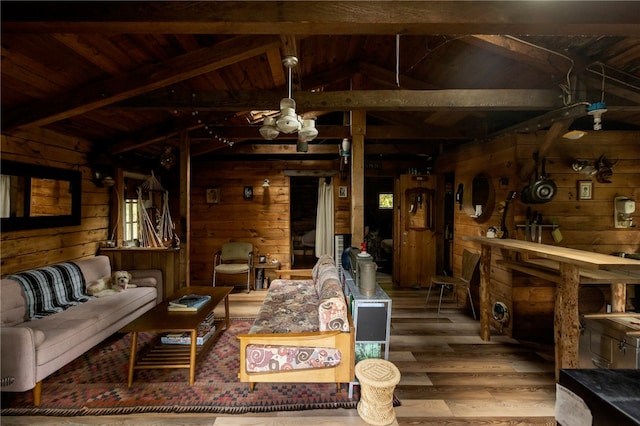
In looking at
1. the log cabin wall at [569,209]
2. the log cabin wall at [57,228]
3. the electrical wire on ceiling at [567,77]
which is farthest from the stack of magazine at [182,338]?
the electrical wire on ceiling at [567,77]

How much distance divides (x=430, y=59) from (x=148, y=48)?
282cm

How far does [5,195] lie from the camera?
113 inches

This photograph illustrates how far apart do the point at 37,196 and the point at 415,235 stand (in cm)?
531

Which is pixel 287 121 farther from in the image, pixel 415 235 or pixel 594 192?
pixel 415 235

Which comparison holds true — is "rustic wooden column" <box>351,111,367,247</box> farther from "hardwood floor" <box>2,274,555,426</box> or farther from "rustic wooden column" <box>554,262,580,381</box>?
"rustic wooden column" <box>554,262,580,381</box>

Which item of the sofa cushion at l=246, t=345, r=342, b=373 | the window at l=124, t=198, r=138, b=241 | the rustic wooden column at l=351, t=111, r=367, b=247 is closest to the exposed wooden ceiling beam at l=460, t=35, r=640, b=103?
the rustic wooden column at l=351, t=111, r=367, b=247

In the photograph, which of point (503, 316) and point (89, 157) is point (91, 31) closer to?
point (89, 157)

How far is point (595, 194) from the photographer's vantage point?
3445mm

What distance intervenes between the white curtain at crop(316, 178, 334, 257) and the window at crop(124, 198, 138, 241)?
3.29 metres

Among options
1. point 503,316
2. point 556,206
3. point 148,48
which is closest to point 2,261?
point 148,48

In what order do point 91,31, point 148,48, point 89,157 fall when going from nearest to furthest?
point 91,31 → point 148,48 → point 89,157

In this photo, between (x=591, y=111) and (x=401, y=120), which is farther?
(x=401, y=120)

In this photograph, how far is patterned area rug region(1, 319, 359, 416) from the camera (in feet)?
7.10

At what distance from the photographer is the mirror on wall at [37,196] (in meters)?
2.90
